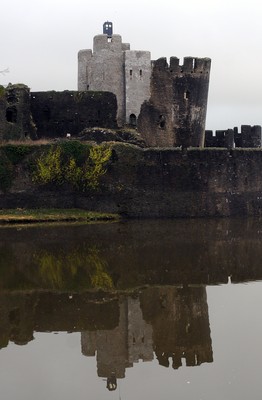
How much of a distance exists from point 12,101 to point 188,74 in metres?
10.1

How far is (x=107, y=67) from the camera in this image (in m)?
38.2

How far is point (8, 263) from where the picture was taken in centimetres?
1919

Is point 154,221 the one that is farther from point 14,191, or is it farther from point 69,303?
→ point 69,303

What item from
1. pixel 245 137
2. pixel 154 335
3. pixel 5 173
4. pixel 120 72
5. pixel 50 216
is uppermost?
pixel 120 72

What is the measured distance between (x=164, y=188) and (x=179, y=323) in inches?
815

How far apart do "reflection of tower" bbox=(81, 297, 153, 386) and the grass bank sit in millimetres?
16931

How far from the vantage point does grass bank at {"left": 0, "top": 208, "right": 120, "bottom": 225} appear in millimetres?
30203

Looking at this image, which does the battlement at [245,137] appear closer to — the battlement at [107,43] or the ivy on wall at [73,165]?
the battlement at [107,43]

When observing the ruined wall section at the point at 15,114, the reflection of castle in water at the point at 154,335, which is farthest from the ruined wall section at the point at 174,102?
the reflection of castle in water at the point at 154,335

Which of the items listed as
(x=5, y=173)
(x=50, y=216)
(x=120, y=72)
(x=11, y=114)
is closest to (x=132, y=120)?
(x=120, y=72)

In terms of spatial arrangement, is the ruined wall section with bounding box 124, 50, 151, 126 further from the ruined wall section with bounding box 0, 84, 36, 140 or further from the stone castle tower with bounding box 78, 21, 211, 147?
the ruined wall section with bounding box 0, 84, 36, 140

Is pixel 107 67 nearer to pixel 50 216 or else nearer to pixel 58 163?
pixel 58 163

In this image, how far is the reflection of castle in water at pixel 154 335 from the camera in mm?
11445

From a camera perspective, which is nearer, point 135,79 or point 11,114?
point 11,114
